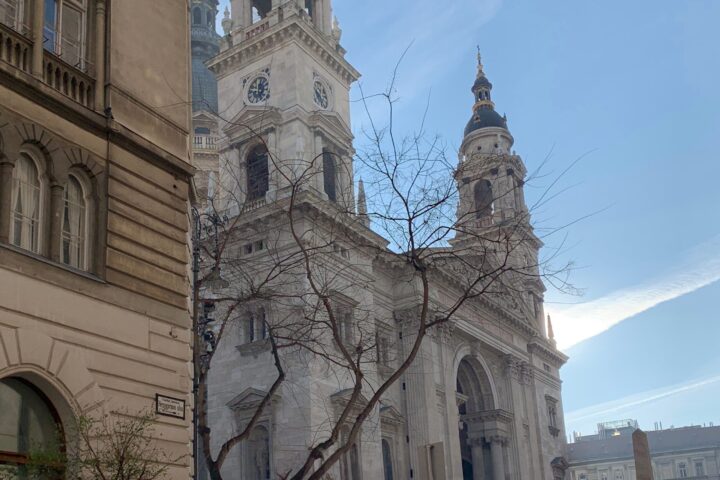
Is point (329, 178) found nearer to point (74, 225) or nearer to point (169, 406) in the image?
point (169, 406)

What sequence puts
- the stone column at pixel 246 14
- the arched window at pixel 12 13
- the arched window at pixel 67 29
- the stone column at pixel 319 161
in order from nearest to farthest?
the arched window at pixel 12 13 < the arched window at pixel 67 29 < the stone column at pixel 319 161 < the stone column at pixel 246 14

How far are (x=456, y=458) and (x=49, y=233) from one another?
32323 mm

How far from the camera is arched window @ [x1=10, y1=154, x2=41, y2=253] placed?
13438 millimetres

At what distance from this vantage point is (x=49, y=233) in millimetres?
13828

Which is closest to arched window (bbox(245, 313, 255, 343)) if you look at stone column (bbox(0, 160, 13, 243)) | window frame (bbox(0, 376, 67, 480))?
window frame (bbox(0, 376, 67, 480))

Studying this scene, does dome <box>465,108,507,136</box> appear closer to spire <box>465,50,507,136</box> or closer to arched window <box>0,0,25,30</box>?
spire <box>465,50,507,136</box>

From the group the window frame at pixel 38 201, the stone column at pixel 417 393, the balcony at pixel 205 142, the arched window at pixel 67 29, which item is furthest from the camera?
the balcony at pixel 205 142

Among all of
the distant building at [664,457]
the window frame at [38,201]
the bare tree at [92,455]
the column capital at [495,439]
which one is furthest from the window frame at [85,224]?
the distant building at [664,457]

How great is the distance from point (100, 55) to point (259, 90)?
27.2 m

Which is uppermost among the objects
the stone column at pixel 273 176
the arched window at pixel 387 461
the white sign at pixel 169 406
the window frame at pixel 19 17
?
the stone column at pixel 273 176

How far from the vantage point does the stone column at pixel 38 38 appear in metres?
14.2

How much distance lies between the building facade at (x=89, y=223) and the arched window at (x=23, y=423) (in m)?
0.02

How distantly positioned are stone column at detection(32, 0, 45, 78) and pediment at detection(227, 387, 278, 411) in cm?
2309

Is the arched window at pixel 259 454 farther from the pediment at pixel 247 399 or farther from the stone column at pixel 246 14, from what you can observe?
the stone column at pixel 246 14
